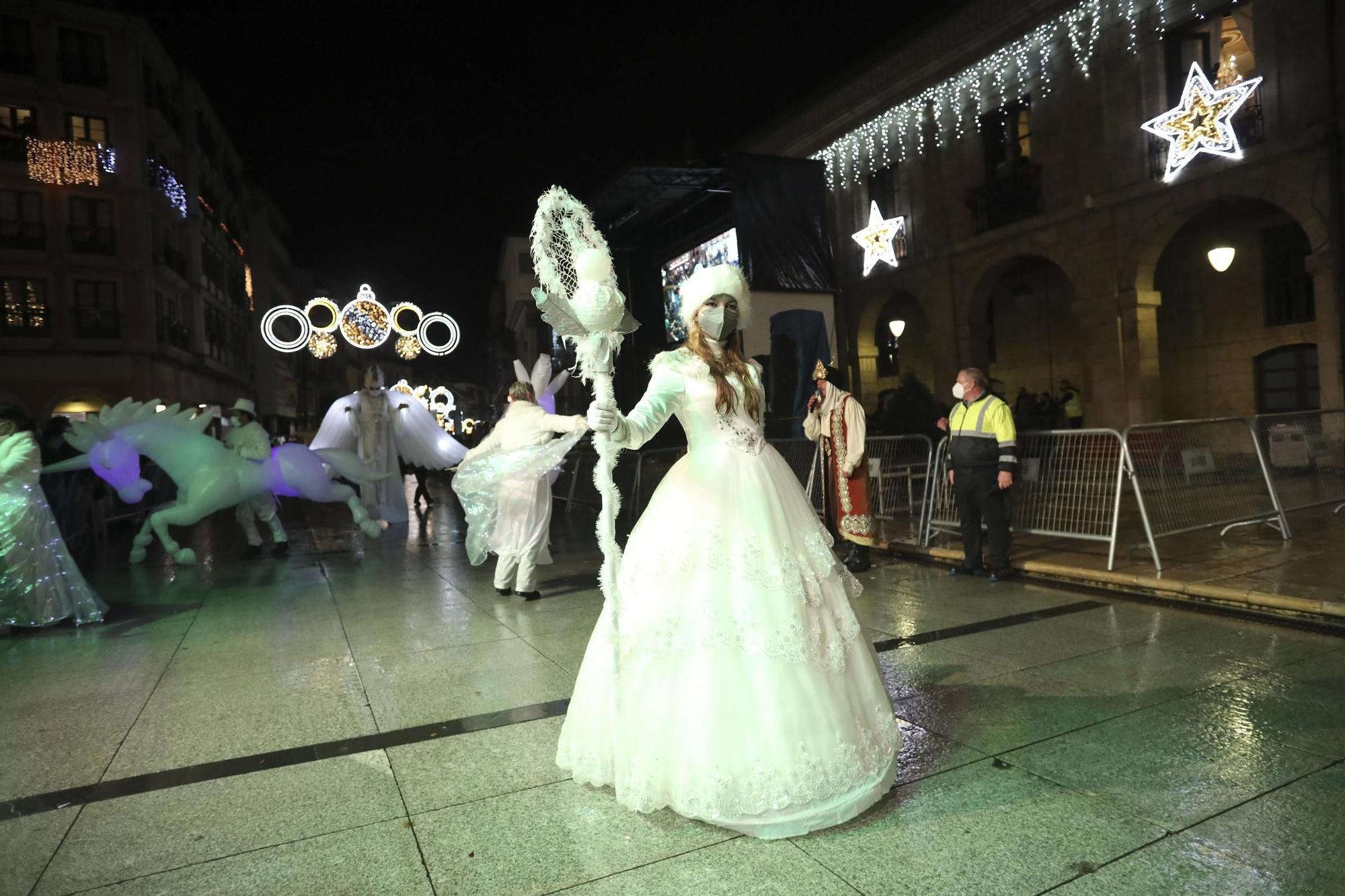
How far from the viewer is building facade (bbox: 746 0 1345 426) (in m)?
12.9

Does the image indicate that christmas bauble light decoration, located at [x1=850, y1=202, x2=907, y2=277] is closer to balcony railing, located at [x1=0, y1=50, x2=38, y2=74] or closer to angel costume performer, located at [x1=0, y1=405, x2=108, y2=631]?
angel costume performer, located at [x1=0, y1=405, x2=108, y2=631]

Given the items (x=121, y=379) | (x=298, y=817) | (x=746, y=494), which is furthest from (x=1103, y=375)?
(x=121, y=379)

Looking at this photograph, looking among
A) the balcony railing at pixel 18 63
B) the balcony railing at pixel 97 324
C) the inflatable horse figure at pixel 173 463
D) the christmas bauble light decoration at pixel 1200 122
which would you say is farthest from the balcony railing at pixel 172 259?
the christmas bauble light decoration at pixel 1200 122

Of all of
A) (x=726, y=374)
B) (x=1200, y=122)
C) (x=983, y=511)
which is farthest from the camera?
(x=1200, y=122)

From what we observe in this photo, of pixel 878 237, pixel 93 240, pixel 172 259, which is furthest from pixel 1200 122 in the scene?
pixel 172 259

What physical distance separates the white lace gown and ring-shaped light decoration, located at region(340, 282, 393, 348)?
41.0 feet

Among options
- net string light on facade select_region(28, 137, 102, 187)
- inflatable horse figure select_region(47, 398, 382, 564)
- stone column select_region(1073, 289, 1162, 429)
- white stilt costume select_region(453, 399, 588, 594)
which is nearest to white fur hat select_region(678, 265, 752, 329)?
white stilt costume select_region(453, 399, 588, 594)

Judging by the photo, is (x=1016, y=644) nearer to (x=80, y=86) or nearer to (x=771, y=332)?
(x=771, y=332)

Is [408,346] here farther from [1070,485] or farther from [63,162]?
[63,162]

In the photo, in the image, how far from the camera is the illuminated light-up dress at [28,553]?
616 cm

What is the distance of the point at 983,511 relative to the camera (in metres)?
7.20

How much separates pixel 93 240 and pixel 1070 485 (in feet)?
114

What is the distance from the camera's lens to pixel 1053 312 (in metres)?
19.0

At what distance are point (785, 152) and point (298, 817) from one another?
22.8 m
